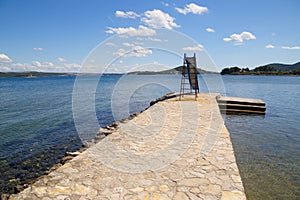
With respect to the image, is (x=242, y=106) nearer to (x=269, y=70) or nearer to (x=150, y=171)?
(x=150, y=171)

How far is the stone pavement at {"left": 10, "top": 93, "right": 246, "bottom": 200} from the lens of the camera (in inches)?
125

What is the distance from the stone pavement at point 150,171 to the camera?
3174mm

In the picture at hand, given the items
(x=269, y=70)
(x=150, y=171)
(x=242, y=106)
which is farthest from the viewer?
(x=269, y=70)

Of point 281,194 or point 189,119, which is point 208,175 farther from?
point 189,119

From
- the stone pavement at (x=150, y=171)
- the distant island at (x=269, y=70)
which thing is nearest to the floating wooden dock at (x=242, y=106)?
the stone pavement at (x=150, y=171)

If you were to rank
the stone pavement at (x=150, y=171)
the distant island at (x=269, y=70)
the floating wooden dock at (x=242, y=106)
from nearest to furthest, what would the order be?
the stone pavement at (x=150, y=171)
the floating wooden dock at (x=242, y=106)
the distant island at (x=269, y=70)

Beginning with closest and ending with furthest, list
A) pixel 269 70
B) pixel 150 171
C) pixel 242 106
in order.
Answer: pixel 150 171 < pixel 242 106 < pixel 269 70

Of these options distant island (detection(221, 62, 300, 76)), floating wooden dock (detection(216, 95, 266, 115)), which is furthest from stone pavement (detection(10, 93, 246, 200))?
distant island (detection(221, 62, 300, 76))

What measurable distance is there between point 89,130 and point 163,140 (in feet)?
23.1

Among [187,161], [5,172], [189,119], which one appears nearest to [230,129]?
[189,119]

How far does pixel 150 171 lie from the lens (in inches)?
153

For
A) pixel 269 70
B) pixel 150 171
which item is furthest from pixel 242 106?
pixel 269 70

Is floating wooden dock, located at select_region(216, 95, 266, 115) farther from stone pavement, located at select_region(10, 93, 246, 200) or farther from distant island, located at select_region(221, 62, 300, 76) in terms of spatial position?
distant island, located at select_region(221, 62, 300, 76)

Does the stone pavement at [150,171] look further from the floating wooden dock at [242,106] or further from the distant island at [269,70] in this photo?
the distant island at [269,70]
